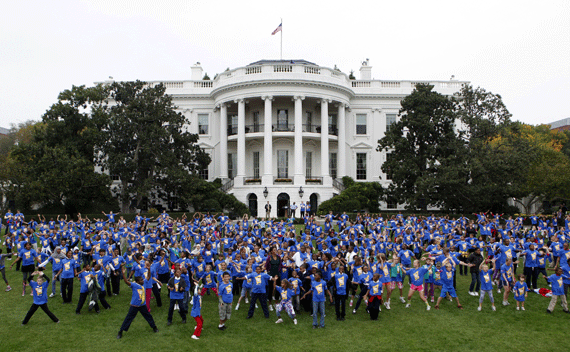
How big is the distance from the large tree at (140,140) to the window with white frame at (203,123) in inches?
298

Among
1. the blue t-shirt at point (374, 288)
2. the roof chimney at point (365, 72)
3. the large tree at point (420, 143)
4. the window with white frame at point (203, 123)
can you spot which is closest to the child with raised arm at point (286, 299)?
the blue t-shirt at point (374, 288)

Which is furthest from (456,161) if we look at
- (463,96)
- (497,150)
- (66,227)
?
(66,227)

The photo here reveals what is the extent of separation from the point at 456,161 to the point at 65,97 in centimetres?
3127

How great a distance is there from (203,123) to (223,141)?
4.72 metres

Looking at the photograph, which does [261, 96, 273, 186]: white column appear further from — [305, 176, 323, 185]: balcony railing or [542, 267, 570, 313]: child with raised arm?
[542, 267, 570, 313]: child with raised arm

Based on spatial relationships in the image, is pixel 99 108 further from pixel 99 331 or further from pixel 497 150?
pixel 497 150

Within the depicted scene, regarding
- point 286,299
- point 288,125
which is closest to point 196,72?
point 288,125

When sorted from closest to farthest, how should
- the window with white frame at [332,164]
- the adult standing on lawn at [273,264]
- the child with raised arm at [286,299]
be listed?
the child with raised arm at [286,299]
the adult standing on lawn at [273,264]
the window with white frame at [332,164]

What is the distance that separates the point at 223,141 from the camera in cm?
3906

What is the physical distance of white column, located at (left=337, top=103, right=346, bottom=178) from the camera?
38.8 meters

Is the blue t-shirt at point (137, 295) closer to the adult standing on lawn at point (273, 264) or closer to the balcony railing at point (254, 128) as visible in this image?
the adult standing on lawn at point (273, 264)

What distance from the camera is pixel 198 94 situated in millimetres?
41562

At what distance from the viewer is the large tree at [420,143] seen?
31797 millimetres

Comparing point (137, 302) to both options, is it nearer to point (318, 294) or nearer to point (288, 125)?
point (318, 294)
